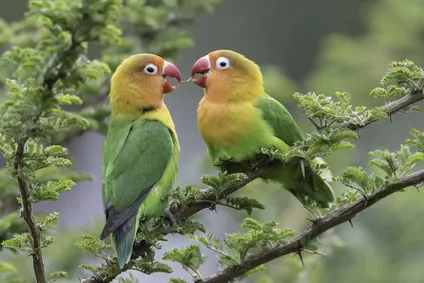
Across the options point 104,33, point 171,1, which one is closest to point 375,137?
point 171,1

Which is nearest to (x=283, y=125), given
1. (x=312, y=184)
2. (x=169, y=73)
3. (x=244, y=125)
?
(x=244, y=125)

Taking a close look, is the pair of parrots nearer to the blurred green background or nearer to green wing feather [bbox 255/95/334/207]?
green wing feather [bbox 255/95/334/207]

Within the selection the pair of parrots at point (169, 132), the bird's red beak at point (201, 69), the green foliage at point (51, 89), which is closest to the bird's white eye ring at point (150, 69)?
the pair of parrots at point (169, 132)

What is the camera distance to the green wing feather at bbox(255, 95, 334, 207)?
263 centimetres

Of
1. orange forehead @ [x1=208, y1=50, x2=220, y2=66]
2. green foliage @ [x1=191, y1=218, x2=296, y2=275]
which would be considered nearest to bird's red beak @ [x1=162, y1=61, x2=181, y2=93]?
orange forehead @ [x1=208, y1=50, x2=220, y2=66]

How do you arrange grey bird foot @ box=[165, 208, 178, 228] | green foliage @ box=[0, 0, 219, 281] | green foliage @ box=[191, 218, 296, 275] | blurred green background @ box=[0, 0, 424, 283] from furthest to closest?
blurred green background @ box=[0, 0, 424, 283]
grey bird foot @ box=[165, 208, 178, 228]
green foliage @ box=[191, 218, 296, 275]
green foliage @ box=[0, 0, 219, 281]

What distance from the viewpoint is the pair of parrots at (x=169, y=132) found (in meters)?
2.67

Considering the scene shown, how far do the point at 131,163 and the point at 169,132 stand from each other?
0.24 m

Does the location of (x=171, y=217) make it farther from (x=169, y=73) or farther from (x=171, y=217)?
(x=169, y=73)

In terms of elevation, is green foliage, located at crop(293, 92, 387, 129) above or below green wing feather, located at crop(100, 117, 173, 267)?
below

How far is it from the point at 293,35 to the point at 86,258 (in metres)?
5.17

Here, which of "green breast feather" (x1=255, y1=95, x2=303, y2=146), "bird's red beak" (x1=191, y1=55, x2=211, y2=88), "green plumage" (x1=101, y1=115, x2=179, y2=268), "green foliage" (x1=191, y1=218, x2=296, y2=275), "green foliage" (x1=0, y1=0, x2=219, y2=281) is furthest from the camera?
"bird's red beak" (x1=191, y1=55, x2=211, y2=88)

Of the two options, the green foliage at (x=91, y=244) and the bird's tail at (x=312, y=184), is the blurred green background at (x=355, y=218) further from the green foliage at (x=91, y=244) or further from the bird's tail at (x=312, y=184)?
the green foliage at (x=91, y=244)

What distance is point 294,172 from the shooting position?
2656mm
